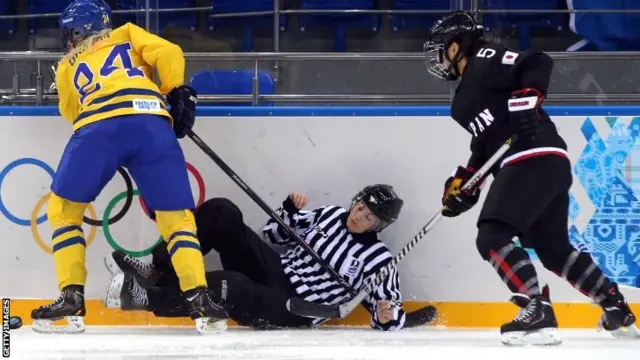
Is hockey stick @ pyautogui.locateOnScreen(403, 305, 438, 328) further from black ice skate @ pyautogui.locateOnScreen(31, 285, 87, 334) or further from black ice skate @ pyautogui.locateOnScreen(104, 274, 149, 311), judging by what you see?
black ice skate @ pyautogui.locateOnScreen(31, 285, 87, 334)

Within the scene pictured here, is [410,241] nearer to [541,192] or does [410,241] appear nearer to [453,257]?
[453,257]

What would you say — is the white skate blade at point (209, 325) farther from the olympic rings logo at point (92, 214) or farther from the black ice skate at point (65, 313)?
the olympic rings logo at point (92, 214)

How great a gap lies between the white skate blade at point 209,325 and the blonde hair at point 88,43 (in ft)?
3.27

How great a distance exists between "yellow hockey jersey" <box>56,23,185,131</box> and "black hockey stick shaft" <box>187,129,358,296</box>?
0.26 meters

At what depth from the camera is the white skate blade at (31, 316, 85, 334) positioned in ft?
9.52

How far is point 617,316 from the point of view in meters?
2.72

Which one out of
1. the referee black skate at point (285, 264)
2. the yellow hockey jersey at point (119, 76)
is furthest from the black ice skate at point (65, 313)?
the yellow hockey jersey at point (119, 76)

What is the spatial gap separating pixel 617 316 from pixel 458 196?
60 cm

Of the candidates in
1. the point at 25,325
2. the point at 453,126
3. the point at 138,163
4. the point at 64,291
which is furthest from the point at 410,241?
the point at 25,325

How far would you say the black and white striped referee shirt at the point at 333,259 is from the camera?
3.31 m

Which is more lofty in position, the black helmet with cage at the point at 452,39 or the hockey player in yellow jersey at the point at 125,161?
the black helmet with cage at the point at 452,39

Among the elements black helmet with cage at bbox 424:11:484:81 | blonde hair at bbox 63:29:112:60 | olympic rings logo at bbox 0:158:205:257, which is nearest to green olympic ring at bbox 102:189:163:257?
olympic rings logo at bbox 0:158:205:257

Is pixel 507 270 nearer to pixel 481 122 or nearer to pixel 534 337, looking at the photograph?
pixel 534 337

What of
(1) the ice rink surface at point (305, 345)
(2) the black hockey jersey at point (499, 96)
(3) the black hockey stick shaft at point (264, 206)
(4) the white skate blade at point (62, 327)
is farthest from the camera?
(3) the black hockey stick shaft at point (264, 206)
